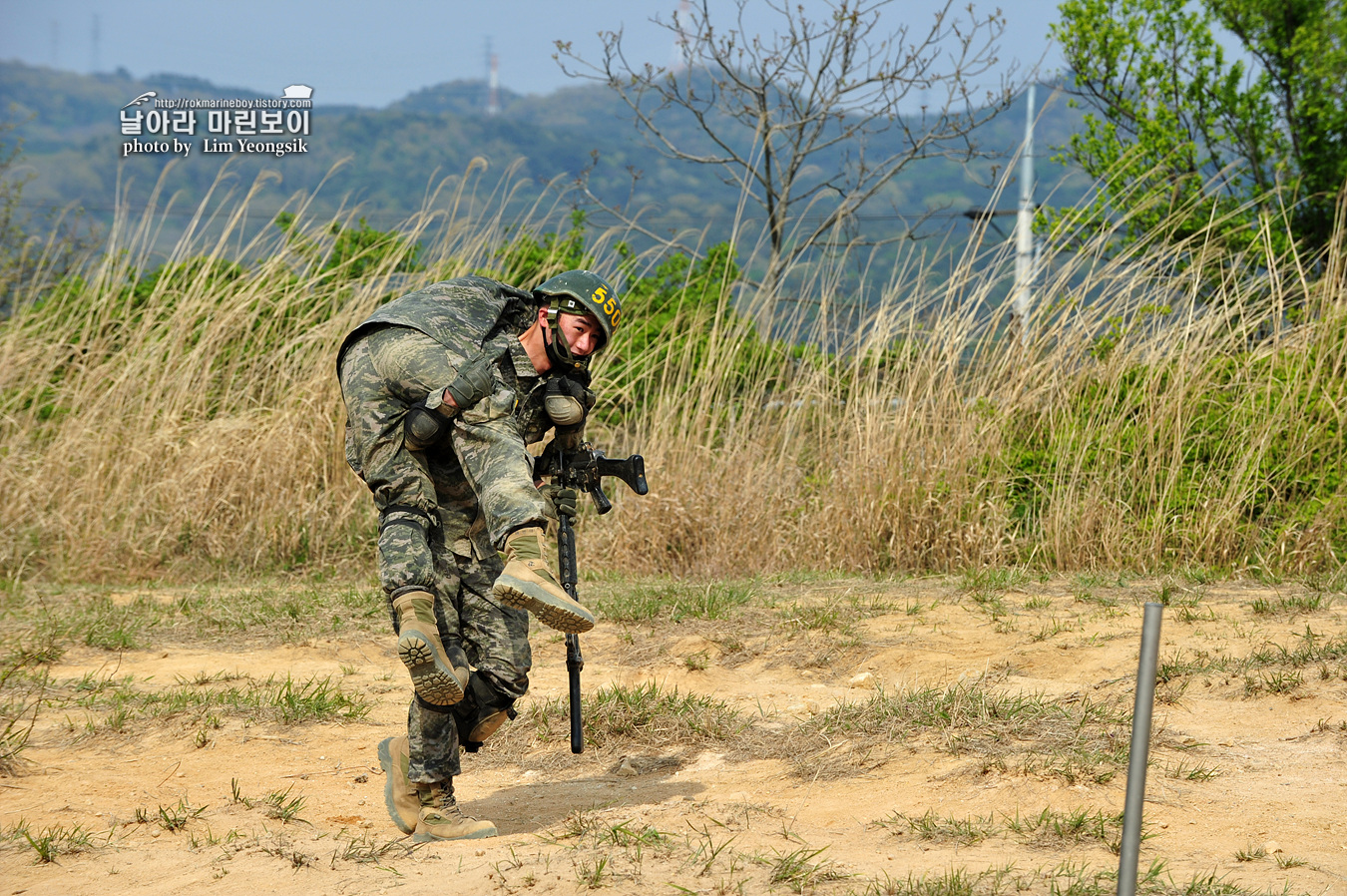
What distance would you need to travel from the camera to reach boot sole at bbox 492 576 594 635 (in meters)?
2.73

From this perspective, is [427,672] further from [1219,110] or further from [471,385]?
[1219,110]

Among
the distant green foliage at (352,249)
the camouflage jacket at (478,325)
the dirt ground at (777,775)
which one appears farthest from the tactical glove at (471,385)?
the distant green foliage at (352,249)

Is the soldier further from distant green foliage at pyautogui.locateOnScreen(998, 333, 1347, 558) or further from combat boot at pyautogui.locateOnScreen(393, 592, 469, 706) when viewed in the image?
distant green foliage at pyautogui.locateOnScreen(998, 333, 1347, 558)

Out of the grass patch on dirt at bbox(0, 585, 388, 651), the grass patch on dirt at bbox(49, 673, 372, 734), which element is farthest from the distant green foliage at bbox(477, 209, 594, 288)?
the grass patch on dirt at bbox(49, 673, 372, 734)

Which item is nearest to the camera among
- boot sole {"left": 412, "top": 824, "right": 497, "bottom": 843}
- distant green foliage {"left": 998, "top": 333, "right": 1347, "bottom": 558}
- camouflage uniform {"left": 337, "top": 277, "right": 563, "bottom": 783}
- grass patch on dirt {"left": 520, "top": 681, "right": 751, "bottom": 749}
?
camouflage uniform {"left": 337, "top": 277, "right": 563, "bottom": 783}

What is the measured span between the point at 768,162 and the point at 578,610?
713 cm

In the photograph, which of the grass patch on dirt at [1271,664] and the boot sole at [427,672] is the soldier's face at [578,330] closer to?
the boot sole at [427,672]

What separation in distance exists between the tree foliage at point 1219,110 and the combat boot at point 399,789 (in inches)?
266

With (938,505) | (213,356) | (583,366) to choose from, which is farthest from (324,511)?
(583,366)

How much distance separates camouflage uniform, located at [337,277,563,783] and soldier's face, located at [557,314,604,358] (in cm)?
14


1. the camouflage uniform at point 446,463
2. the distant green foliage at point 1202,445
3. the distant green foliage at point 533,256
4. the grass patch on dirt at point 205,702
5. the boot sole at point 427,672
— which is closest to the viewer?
the boot sole at point 427,672

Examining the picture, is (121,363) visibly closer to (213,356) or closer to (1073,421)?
(213,356)

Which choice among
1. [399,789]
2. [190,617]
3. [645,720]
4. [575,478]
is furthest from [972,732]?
[190,617]

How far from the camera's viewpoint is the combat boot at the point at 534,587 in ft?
8.96
